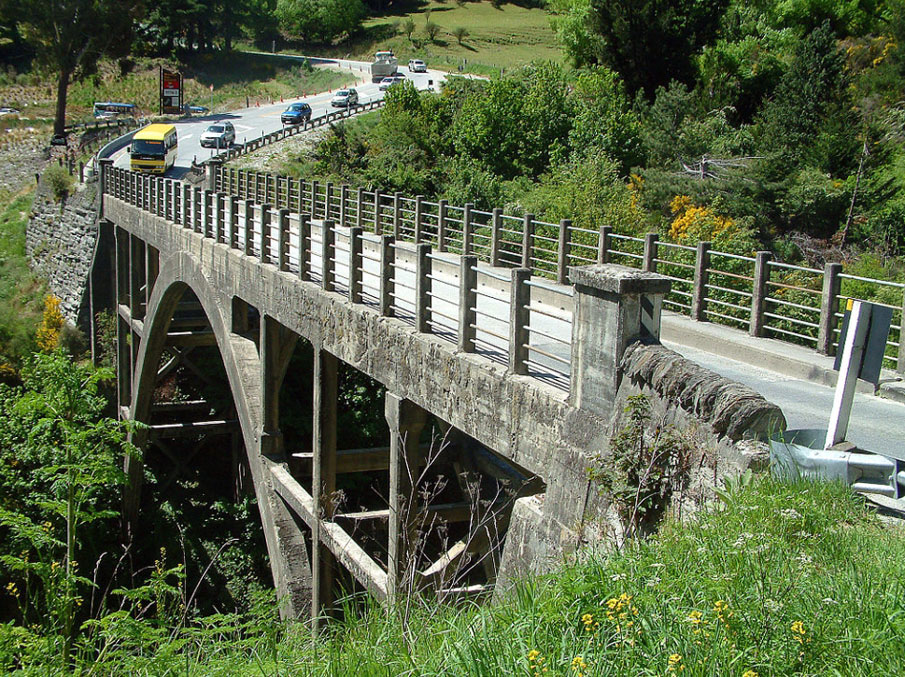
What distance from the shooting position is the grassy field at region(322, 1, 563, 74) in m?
88.1

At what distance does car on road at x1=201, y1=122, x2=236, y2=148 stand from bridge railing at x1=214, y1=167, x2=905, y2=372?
24965mm

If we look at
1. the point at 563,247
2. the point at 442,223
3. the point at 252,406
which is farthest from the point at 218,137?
the point at 563,247

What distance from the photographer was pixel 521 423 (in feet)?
24.0

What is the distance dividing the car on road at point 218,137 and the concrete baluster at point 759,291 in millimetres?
43822

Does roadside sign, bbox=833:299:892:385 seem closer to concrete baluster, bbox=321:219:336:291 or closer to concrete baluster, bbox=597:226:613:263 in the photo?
concrete baluster, bbox=321:219:336:291

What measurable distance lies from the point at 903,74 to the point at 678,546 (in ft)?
144

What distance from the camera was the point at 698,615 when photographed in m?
3.70

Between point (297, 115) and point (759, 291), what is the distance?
164 ft

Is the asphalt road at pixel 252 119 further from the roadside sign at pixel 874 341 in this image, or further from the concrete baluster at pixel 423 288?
the roadside sign at pixel 874 341

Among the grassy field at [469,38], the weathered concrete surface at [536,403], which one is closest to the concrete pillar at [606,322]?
the weathered concrete surface at [536,403]

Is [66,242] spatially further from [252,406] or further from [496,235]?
[496,235]

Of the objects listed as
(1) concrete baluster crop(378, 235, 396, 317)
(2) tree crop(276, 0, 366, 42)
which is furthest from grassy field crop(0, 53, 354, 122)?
(1) concrete baluster crop(378, 235, 396, 317)

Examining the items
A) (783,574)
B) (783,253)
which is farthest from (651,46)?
(783,574)

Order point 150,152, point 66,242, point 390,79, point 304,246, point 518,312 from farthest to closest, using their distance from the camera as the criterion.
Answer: point 390,79 → point 150,152 → point 66,242 → point 304,246 → point 518,312
